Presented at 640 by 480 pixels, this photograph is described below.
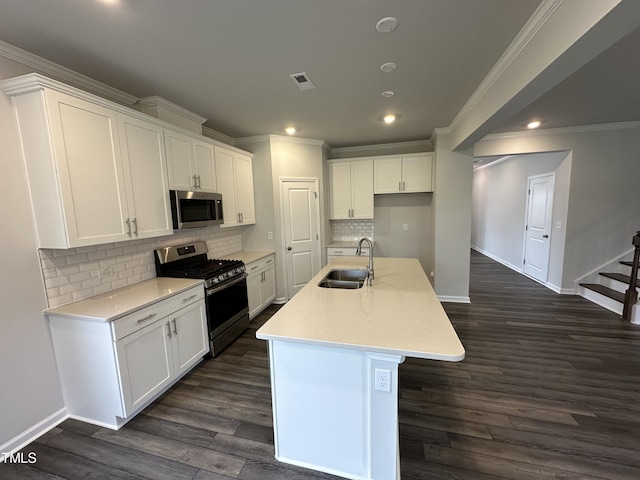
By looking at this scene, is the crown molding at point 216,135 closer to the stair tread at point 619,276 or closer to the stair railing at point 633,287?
the stair railing at point 633,287

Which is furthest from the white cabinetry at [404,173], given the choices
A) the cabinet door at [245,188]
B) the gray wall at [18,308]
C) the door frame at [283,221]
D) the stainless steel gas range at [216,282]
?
the gray wall at [18,308]

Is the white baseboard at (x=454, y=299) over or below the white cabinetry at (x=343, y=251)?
below

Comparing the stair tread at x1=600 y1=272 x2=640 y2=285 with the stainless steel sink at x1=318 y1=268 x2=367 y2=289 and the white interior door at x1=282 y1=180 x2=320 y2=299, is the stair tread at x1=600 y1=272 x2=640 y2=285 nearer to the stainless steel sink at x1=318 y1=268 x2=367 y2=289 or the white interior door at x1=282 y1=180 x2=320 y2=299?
the stainless steel sink at x1=318 y1=268 x2=367 y2=289

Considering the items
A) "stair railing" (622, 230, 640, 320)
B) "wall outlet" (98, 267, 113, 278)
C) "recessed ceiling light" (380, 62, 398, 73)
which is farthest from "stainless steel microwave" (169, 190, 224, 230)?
"stair railing" (622, 230, 640, 320)

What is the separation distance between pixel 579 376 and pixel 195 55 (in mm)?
4234

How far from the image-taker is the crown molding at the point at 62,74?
1808 mm

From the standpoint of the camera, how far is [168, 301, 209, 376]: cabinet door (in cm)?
240

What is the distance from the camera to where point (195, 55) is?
1.99 m

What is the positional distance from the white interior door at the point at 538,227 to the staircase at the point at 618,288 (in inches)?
30.0

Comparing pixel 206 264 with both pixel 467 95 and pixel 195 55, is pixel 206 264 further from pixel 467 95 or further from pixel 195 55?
pixel 467 95

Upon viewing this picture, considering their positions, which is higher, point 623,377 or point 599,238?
point 599,238

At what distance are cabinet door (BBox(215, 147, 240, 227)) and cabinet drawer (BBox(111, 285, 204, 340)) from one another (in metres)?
1.15

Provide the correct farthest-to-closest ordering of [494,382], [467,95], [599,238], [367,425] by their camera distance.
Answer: [599,238]
[467,95]
[494,382]
[367,425]

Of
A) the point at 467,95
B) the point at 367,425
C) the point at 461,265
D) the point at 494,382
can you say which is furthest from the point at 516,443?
the point at 467,95
